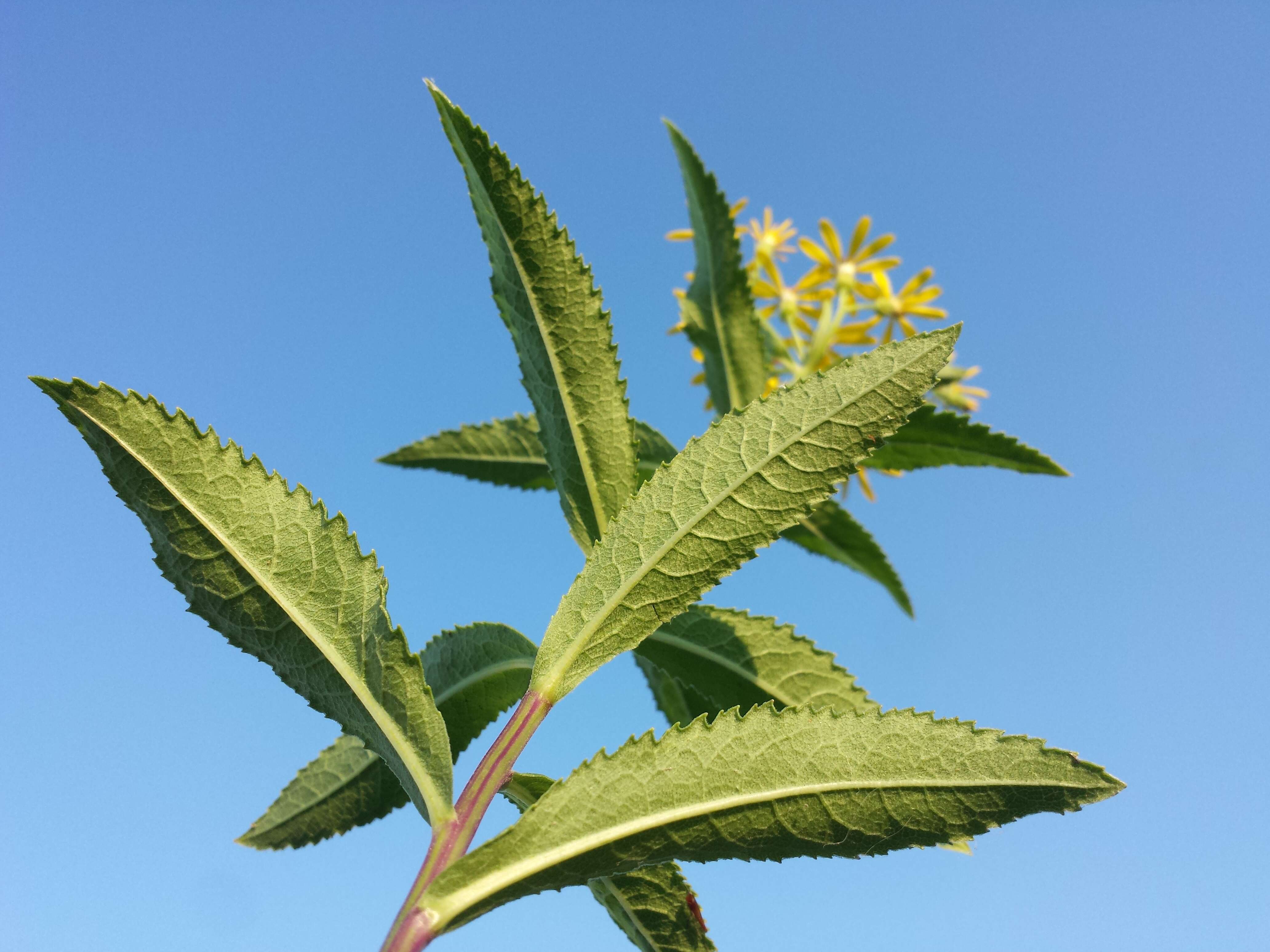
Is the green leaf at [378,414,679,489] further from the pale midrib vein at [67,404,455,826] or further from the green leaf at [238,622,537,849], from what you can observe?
the pale midrib vein at [67,404,455,826]

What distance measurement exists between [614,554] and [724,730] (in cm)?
33

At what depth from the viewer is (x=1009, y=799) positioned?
1200 mm

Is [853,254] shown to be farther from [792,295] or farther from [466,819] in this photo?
[466,819]

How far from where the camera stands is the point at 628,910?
150 cm

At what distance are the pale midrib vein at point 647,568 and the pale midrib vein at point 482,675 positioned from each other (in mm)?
264

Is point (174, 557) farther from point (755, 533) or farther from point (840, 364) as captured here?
point (840, 364)

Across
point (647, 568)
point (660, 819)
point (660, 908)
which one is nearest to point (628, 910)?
point (660, 908)

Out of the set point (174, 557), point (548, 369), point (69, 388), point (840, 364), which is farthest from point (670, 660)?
point (69, 388)

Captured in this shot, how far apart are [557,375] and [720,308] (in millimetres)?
1140

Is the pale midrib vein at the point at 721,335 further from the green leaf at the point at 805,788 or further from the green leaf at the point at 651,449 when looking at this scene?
the green leaf at the point at 805,788

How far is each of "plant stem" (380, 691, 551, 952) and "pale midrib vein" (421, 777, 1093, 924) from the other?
1.1 inches

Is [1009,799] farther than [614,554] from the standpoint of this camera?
No

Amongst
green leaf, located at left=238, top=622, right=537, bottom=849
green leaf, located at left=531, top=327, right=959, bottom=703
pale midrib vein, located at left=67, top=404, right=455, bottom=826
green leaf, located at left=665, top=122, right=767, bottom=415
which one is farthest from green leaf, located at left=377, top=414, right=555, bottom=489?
A: pale midrib vein, located at left=67, top=404, right=455, bottom=826

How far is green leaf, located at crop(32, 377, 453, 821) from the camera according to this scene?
122 cm
